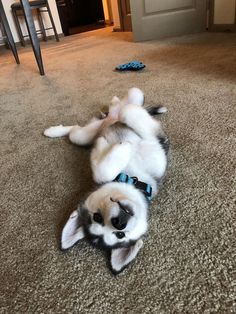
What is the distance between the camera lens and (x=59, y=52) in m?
3.76

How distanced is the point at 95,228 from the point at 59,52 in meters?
3.37

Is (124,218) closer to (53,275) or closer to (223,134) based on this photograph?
(53,275)

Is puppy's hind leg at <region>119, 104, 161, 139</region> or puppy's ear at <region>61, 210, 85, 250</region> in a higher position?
puppy's hind leg at <region>119, 104, 161, 139</region>

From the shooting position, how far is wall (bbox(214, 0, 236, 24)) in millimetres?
3164

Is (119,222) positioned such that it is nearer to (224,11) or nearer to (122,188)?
(122,188)

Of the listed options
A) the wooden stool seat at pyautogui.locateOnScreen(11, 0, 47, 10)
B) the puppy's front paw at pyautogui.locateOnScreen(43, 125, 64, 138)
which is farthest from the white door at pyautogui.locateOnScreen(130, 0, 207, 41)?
the puppy's front paw at pyautogui.locateOnScreen(43, 125, 64, 138)

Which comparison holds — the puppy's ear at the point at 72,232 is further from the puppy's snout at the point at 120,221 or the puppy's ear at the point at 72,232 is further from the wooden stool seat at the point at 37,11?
the wooden stool seat at the point at 37,11

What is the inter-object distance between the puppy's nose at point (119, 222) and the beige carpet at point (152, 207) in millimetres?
124

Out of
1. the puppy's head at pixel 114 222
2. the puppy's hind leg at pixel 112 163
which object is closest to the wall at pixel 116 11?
the puppy's hind leg at pixel 112 163

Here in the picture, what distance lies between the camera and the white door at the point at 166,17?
10.8 ft

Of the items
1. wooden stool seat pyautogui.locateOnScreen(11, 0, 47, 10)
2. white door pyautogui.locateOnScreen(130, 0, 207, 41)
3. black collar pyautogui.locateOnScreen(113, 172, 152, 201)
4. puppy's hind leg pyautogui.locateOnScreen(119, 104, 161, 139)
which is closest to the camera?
black collar pyautogui.locateOnScreen(113, 172, 152, 201)

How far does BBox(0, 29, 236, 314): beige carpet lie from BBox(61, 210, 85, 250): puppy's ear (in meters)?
0.03

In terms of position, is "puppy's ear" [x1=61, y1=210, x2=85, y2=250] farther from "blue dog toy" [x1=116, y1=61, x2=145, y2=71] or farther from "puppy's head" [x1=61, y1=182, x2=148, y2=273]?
"blue dog toy" [x1=116, y1=61, x2=145, y2=71]

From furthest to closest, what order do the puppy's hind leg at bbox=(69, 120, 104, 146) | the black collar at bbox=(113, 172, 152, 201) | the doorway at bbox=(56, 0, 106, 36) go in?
the doorway at bbox=(56, 0, 106, 36) → the puppy's hind leg at bbox=(69, 120, 104, 146) → the black collar at bbox=(113, 172, 152, 201)
